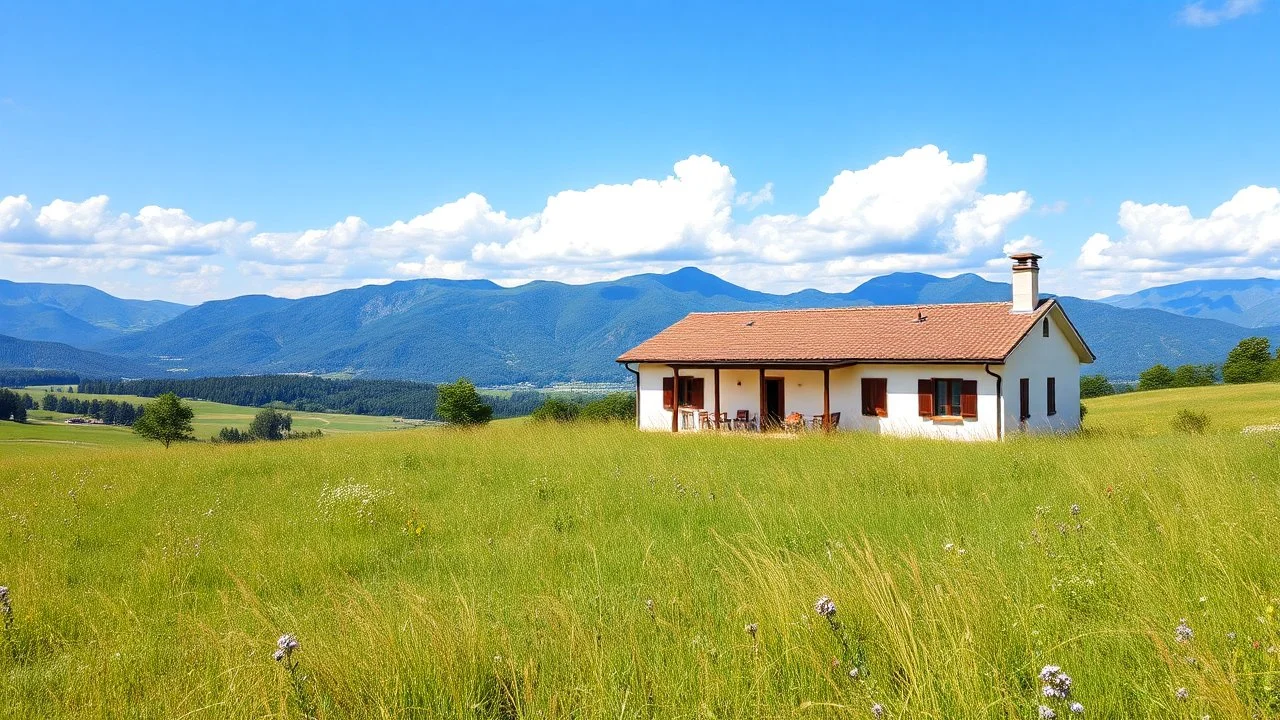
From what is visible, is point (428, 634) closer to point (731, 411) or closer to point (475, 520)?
point (475, 520)

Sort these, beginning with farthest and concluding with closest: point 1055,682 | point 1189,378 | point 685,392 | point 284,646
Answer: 1. point 1189,378
2. point 685,392
3. point 284,646
4. point 1055,682

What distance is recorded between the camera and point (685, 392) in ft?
93.8

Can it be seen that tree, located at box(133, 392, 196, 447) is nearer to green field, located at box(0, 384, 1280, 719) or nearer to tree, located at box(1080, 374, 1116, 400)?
green field, located at box(0, 384, 1280, 719)

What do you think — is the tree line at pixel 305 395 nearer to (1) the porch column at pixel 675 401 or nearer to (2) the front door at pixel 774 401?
(1) the porch column at pixel 675 401

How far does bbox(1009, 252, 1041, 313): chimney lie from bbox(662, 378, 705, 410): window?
1101cm

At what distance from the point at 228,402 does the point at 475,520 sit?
581 feet

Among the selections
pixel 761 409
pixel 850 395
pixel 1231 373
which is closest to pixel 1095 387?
pixel 1231 373

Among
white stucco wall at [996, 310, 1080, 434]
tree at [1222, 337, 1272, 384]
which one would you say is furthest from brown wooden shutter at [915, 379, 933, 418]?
tree at [1222, 337, 1272, 384]

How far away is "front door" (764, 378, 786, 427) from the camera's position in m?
26.2

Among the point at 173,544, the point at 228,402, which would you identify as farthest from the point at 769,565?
the point at 228,402

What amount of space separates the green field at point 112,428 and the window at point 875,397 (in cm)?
3408

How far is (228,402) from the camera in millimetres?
162250

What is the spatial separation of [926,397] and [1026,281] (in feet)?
17.2

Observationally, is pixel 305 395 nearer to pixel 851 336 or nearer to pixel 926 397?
pixel 851 336
